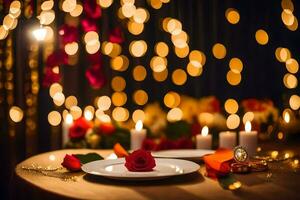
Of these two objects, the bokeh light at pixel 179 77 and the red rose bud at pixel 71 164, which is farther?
the bokeh light at pixel 179 77

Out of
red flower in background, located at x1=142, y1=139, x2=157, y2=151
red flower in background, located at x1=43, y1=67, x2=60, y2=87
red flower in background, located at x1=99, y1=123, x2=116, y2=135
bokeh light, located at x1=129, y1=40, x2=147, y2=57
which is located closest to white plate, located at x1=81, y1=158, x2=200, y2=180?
red flower in background, located at x1=142, y1=139, x2=157, y2=151

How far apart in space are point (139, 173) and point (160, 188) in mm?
96

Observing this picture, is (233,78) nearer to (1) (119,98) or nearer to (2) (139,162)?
(1) (119,98)

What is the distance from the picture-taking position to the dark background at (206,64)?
254cm

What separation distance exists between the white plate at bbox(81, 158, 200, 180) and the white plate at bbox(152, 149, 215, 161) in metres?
0.10

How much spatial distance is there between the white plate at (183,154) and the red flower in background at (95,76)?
3.27 ft

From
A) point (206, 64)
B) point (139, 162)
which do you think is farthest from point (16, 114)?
point (139, 162)

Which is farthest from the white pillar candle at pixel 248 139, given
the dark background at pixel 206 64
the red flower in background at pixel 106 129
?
the dark background at pixel 206 64

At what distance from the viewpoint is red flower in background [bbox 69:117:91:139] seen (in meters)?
1.82

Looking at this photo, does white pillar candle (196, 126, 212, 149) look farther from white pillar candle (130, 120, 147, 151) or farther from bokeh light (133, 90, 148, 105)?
bokeh light (133, 90, 148, 105)

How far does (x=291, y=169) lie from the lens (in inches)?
51.7

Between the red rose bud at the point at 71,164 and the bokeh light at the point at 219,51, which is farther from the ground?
the bokeh light at the point at 219,51

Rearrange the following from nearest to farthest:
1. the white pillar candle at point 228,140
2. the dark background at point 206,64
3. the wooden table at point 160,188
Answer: the wooden table at point 160,188
the white pillar candle at point 228,140
the dark background at point 206,64

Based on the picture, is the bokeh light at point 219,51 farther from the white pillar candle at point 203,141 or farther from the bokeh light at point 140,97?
the white pillar candle at point 203,141
